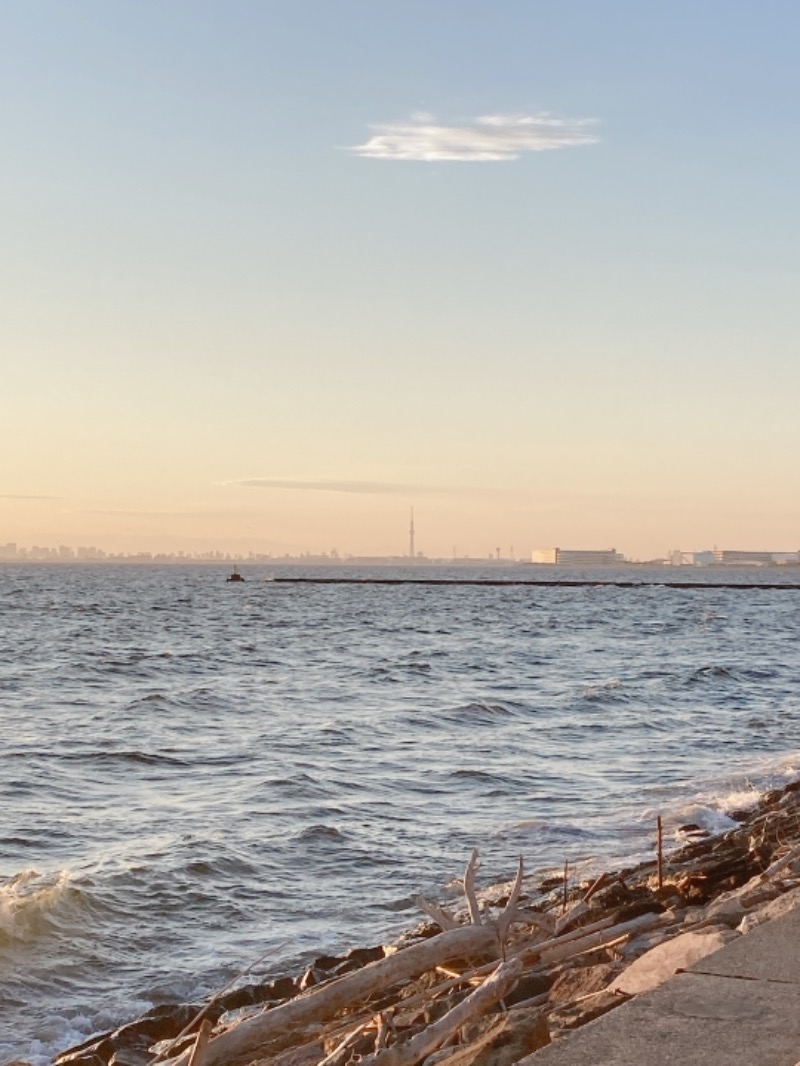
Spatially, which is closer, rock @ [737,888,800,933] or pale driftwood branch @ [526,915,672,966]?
rock @ [737,888,800,933]

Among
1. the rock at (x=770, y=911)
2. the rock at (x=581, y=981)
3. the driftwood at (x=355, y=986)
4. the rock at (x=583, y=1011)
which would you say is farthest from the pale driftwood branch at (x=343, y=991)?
the rock at (x=770, y=911)

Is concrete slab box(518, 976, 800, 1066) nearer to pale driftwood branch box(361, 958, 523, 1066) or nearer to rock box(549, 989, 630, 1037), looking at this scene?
rock box(549, 989, 630, 1037)

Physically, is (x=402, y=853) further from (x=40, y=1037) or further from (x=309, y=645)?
(x=309, y=645)

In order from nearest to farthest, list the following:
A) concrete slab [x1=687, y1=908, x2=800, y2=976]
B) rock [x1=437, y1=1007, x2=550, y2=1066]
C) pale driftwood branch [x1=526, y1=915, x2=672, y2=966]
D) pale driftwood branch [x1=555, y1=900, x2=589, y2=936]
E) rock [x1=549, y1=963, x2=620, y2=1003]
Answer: rock [x1=437, y1=1007, x2=550, y2=1066] < concrete slab [x1=687, y1=908, x2=800, y2=976] < rock [x1=549, y1=963, x2=620, y2=1003] < pale driftwood branch [x1=526, y1=915, x2=672, y2=966] < pale driftwood branch [x1=555, y1=900, x2=589, y2=936]

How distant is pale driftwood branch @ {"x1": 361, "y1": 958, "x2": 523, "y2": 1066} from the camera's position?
5.05 m

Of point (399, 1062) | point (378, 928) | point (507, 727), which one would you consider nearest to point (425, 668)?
point (507, 727)

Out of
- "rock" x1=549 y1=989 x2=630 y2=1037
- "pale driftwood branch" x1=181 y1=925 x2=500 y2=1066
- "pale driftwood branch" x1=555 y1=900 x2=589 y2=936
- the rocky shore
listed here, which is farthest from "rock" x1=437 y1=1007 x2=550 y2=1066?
→ "pale driftwood branch" x1=555 y1=900 x2=589 y2=936

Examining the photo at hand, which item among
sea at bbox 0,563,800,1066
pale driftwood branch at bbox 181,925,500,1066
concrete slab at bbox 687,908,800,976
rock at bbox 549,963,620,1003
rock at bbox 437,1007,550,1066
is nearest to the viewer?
rock at bbox 437,1007,550,1066

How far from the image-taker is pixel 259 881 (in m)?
11.8

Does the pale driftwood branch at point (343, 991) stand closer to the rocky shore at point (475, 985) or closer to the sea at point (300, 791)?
the rocky shore at point (475, 985)

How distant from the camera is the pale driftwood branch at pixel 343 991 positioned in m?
5.62

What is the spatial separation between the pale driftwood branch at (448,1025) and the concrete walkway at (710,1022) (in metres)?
0.79

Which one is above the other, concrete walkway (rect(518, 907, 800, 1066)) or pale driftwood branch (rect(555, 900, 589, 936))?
concrete walkway (rect(518, 907, 800, 1066))

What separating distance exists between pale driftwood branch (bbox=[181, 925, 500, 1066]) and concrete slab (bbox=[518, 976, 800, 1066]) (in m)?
1.55
